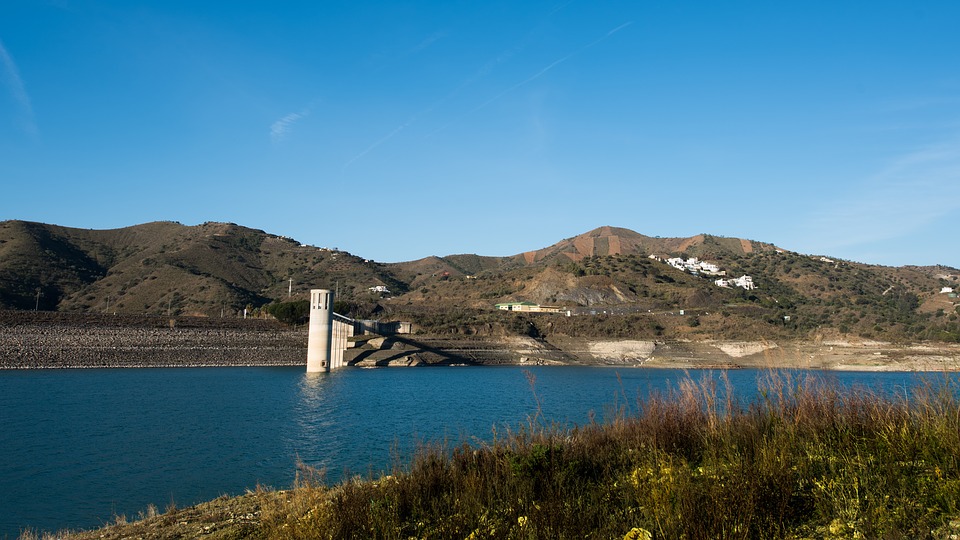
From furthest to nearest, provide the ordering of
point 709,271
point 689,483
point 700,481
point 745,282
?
point 709,271, point 745,282, point 700,481, point 689,483

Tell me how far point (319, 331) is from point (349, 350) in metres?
12.2

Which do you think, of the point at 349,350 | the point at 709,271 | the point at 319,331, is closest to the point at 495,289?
the point at 349,350

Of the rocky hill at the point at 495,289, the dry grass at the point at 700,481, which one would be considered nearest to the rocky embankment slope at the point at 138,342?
the rocky hill at the point at 495,289

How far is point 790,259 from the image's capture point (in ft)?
452

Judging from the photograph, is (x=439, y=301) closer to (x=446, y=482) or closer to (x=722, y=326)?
(x=722, y=326)

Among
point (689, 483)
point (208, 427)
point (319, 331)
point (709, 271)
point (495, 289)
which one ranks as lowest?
point (208, 427)

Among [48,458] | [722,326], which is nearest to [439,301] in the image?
[722,326]

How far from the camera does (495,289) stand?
11488cm

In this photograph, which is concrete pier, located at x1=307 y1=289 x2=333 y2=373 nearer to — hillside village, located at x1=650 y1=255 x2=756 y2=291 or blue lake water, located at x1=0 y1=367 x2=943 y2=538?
blue lake water, located at x1=0 y1=367 x2=943 y2=538

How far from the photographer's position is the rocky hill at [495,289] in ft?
281

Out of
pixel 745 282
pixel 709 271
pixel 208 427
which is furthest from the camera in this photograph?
pixel 709 271

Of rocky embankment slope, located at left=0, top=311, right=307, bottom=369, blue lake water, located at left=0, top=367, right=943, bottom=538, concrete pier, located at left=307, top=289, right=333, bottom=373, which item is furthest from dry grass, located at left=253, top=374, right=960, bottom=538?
rocky embankment slope, located at left=0, top=311, right=307, bottom=369

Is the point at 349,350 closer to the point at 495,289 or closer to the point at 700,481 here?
the point at 495,289

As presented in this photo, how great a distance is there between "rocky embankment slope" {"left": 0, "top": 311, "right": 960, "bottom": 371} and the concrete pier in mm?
10826
